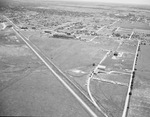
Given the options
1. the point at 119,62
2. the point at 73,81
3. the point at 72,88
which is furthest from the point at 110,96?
the point at 119,62

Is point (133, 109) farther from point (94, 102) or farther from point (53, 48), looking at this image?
point (53, 48)

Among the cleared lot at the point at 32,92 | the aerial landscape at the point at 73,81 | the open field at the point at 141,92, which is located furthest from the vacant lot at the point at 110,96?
the cleared lot at the point at 32,92

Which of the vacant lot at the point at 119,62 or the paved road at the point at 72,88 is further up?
the vacant lot at the point at 119,62

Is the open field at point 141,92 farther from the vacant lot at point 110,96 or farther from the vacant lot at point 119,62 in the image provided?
the vacant lot at point 119,62

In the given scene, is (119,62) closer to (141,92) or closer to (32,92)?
(141,92)

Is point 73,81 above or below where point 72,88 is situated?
above

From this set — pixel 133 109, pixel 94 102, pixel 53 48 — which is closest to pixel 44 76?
pixel 94 102

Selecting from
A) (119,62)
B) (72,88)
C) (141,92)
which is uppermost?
(119,62)

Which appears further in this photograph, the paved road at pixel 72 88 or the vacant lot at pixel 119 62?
the vacant lot at pixel 119 62

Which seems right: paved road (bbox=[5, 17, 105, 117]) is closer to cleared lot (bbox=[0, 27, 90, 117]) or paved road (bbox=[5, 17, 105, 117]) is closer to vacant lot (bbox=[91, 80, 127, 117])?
cleared lot (bbox=[0, 27, 90, 117])

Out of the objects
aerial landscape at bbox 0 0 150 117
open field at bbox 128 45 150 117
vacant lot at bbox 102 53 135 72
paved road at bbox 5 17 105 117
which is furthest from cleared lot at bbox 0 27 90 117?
vacant lot at bbox 102 53 135 72

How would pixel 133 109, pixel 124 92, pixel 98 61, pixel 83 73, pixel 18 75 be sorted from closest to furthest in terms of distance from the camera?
pixel 133 109, pixel 124 92, pixel 18 75, pixel 83 73, pixel 98 61
